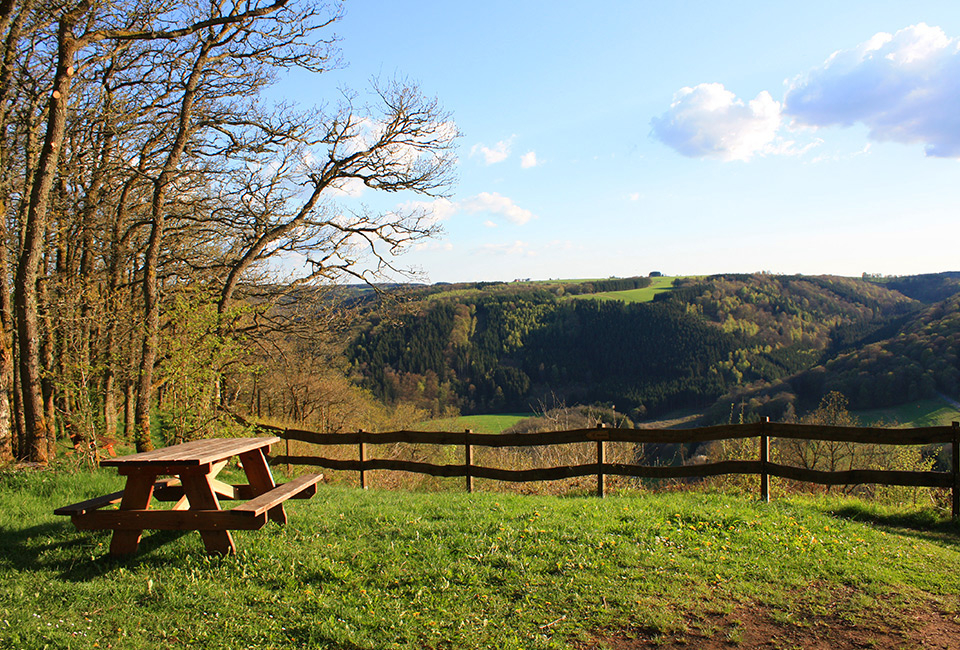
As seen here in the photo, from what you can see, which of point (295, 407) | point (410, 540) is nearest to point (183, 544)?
point (410, 540)

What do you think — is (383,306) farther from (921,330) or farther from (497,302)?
(497,302)

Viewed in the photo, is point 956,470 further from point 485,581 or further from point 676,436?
point 485,581

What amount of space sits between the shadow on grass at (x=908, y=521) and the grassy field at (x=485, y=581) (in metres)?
0.07

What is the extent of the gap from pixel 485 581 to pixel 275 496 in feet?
7.37

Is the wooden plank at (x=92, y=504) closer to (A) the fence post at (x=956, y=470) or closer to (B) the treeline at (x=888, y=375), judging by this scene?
(A) the fence post at (x=956, y=470)

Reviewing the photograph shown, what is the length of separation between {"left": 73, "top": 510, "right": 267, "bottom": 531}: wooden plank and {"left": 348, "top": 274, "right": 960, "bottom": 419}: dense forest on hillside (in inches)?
2285

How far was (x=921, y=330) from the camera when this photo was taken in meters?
56.9

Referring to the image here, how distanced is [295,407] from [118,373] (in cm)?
1395

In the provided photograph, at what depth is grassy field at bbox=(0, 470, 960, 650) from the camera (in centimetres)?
388

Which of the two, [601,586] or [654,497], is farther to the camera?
[654,497]

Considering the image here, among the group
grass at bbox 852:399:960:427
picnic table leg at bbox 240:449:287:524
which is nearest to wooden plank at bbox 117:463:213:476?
picnic table leg at bbox 240:449:287:524

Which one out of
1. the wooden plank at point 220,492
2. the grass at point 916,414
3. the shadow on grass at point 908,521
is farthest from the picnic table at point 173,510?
the grass at point 916,414

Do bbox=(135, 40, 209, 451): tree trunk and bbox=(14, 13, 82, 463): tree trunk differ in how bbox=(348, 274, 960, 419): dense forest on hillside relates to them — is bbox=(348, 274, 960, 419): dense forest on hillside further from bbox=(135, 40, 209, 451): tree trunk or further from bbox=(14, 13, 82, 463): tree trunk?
bbox=(14, 13, 82, 463): tree trunk

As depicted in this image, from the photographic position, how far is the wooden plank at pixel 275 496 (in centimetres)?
500
